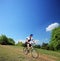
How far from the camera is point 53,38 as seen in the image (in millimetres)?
15422

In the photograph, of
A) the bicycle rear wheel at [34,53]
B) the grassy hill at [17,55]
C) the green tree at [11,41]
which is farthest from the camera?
the bicycle rear wheel at [34,53]

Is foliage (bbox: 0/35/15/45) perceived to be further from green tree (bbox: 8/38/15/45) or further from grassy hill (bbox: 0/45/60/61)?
grassy hill (bbox: 0/45/60/61)

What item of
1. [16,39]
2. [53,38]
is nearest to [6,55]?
[16,39]

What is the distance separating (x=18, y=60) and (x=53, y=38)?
793cm

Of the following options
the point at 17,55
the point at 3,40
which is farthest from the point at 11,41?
the point at 17,55

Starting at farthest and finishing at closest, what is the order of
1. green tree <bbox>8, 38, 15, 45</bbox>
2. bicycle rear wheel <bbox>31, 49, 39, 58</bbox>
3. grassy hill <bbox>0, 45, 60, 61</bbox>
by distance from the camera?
bicycle rear wheel <bbox>31, 49, 39, 58</bbox>, green tree <bbox>8, 38, 15, 45</bbox>, grassy hill <bbox>0, 45, 60, 61</bbox>

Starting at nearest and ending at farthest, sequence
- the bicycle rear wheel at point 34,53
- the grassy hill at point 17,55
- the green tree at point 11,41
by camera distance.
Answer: the grassy hill at point 17,55 < the green tree at point 11,41 < the bicycle rear wheel at point 34,53

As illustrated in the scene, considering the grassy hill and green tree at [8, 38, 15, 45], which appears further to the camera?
green tree at [8, 38, 15, 45]

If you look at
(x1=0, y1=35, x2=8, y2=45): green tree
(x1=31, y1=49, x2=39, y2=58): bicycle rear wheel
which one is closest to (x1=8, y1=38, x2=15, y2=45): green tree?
(x1=0, y1=35, x2=8, y2=45): green tree

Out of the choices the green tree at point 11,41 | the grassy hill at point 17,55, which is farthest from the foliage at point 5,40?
the grassy hill at point 17,55

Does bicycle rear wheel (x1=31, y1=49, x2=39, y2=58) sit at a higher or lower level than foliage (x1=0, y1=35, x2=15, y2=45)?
lower

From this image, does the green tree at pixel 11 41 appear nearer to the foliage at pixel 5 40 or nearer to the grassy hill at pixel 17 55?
the foliage at pixel 5 40

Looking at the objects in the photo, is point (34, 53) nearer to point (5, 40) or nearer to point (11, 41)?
point (11, 41)

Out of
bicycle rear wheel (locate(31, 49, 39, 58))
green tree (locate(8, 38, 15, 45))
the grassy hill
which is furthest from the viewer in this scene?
bicycle rear wheel (locate(31, 49, 39, 58))
